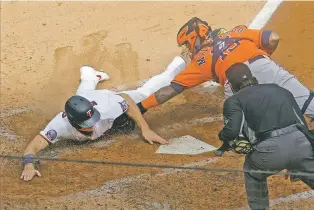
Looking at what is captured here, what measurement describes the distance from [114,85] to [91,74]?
360 millimetres

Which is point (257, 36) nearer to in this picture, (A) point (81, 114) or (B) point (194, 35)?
(B) point (194, 35)

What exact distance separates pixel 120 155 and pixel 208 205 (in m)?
1.45

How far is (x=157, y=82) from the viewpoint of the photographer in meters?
9.07

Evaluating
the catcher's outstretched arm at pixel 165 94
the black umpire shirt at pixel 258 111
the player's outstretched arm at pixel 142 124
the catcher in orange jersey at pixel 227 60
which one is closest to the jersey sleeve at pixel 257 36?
the catcher in orange jersey at pixel 227 60

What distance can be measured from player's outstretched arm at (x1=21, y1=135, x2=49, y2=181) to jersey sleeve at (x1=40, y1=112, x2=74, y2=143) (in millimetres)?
67

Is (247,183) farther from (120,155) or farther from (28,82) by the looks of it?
(28,82)

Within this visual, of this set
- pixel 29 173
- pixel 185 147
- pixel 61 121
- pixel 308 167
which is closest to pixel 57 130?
pixel 61 121

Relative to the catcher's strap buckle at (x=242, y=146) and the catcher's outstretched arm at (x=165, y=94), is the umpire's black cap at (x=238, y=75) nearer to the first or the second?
the catcher's strap buckle at (x=242, y=146)

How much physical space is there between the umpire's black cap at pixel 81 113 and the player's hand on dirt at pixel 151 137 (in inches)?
24.3

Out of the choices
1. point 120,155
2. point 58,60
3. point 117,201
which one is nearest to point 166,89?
point 120,155

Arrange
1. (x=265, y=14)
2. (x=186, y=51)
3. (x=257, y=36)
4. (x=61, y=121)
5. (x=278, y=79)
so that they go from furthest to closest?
1. (x=265, y=14)
2. (x=186, y=51)
3. (x=61, y=121)
4. (x=257, y=36)
5. (x=278, y=79)

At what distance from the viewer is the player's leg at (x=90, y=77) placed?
9.17 meters

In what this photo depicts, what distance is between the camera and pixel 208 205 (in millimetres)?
6984

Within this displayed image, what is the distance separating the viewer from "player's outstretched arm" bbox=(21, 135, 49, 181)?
7.57 m
